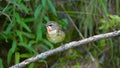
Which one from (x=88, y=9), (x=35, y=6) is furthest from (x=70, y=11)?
(x=35, y=6)

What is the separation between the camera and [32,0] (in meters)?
3.07

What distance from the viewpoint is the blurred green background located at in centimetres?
288

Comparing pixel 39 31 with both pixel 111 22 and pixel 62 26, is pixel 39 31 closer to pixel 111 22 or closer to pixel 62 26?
pixel 62 26

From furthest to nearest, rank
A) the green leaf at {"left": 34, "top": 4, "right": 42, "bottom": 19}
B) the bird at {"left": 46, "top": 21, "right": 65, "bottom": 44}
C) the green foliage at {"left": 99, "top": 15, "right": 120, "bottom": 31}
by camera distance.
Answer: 1. the green foliage at {"left": 99, "top": 15, "right": 120, "bottom": 31}
2. the green leaf at {"left": 34, "top": 4, "right": 42, "bottom": 19}
3. the bird at {"left": 46, "top": 21, "right": 65, "bottom": 44}

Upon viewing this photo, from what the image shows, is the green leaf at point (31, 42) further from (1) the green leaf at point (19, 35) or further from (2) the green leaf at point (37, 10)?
(2) the green leaf at point (37, 10)

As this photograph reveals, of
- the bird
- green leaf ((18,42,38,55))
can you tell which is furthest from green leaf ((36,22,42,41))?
the bird

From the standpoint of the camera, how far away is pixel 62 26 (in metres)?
3.14

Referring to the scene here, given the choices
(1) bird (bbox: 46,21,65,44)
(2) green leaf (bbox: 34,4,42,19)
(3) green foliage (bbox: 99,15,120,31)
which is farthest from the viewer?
(3) green foliage (bbox: 99,15,120,31)

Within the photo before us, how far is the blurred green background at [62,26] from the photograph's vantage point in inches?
113

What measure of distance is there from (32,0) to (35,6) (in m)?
0.08

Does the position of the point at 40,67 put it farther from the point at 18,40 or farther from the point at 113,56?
the point at 113,56

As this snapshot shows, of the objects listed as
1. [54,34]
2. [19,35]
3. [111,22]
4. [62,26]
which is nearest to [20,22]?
[19,35]

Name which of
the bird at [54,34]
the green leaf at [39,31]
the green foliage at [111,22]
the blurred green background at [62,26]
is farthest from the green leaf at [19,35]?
the green foliage at [111,22]

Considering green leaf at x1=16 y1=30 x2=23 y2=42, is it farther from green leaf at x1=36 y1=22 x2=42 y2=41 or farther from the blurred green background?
green leaf at x1=36 y1=22 x2=42 y2=41
